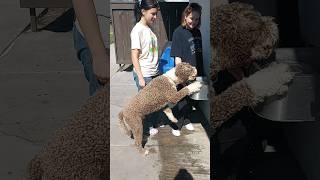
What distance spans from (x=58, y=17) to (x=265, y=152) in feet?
21.4

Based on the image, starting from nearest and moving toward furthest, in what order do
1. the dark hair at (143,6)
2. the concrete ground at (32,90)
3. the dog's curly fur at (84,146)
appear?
1. the dark hair at (143,6)
2. the dog's curly fur at (84,146)
3. the concrete ground at (32,90)

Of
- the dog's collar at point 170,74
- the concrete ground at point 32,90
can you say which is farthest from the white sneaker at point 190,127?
the concrete ground at point 32,90

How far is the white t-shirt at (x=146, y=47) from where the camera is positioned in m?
1.40

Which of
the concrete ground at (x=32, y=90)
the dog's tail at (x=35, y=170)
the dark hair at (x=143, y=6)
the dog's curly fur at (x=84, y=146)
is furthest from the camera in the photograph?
the concrete ground at (x=32, y=90)

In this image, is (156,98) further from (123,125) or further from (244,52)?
(244,52)

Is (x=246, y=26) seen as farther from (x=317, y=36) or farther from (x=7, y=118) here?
(x=7, y=118)

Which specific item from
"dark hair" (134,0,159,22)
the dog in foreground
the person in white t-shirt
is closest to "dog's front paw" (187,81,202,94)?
the dog in foreground

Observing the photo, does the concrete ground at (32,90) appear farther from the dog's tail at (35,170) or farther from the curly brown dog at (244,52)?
the curly brown dog at (244,52)

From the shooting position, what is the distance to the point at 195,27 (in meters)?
1.46

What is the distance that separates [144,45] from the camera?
55.5 inches

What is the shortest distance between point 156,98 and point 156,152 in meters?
0.15

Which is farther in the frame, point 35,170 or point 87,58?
point 35,170

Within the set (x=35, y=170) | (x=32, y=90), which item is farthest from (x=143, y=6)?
(x=32, y=90)

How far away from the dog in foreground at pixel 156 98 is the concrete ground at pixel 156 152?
2 cm
